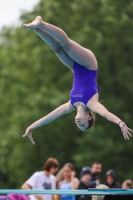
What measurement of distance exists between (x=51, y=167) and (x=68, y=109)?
249 cm

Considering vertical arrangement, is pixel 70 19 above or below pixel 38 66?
above

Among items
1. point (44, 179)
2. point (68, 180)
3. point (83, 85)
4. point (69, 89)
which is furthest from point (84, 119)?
point (69, 89)

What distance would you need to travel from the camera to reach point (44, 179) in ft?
36.6

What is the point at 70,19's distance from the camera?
1005 inches

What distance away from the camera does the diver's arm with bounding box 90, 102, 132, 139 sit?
7.86 m

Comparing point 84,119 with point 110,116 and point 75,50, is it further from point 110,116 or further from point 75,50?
point 75,50

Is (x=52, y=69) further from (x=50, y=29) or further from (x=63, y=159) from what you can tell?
(x=50, y=29)

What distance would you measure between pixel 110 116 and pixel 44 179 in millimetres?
3445

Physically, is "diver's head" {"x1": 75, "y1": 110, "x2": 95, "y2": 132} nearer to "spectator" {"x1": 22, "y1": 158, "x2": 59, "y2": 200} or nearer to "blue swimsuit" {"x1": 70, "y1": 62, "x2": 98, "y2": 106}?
"blue swimsuit" {"x1": 70, "y1": 62, "x2": 98, "y2": 106}

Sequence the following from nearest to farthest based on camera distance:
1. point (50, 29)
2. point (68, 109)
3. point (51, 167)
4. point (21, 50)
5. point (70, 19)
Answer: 1. point (50, 29)
2. point (68, 109)
3. point (51, 167)
4. point (70, 19)
5. point (21, 50)

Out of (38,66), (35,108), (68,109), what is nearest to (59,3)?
(38,66)

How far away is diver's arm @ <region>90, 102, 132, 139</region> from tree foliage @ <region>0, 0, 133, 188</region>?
14.1m

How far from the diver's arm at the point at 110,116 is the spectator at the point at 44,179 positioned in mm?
2863

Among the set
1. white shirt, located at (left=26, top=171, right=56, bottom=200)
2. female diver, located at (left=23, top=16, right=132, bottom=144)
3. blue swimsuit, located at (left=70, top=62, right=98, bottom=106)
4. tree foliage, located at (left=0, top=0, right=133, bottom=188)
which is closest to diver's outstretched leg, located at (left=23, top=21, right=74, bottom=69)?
female diver, located at (left=23, top=16, right=132, bottom=144)
